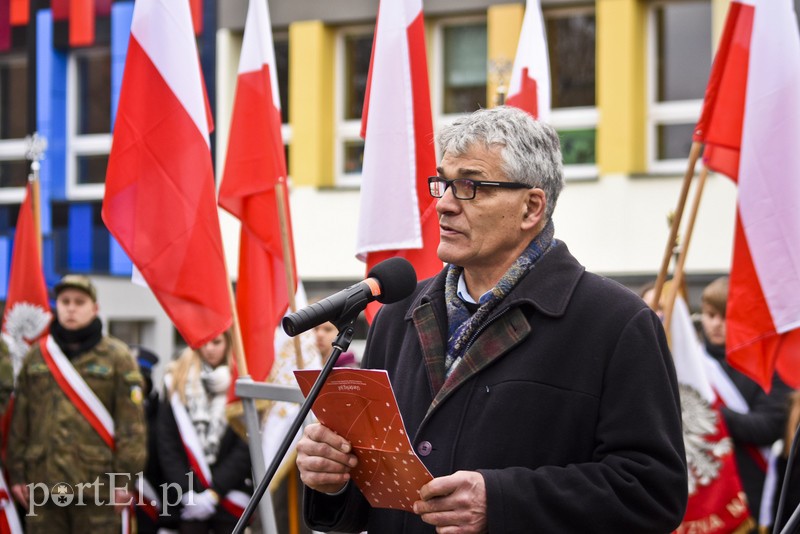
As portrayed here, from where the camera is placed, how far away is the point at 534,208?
3125 mm

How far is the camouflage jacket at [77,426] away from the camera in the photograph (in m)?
7.25

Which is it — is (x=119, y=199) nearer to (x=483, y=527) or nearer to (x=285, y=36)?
(x=483, y=527)

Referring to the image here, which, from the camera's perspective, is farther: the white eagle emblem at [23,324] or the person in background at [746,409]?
the white eagle emblem at [23,324]

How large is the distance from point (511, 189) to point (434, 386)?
53cm

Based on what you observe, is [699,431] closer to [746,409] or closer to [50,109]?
[746,409]

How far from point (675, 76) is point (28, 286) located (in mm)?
7327

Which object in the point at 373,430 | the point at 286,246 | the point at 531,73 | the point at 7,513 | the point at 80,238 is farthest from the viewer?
the point at 80,238

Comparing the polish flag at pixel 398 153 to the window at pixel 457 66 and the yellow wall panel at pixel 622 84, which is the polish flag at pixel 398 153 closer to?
the yellow wall panel at pixel 622 84

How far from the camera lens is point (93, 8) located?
15.2 meters

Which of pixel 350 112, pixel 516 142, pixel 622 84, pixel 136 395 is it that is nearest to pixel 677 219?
pixel 516 142

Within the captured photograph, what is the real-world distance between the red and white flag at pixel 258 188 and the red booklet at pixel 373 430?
280 centimetres

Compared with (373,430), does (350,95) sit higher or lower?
higher

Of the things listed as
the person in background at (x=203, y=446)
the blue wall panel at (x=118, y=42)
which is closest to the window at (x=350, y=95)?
the blue wall panel at (x=118, y=42)

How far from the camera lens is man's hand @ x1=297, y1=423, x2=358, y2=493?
292 centimetres
